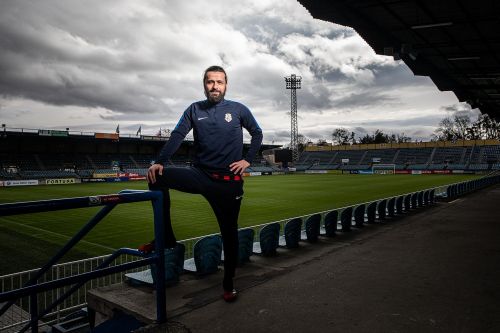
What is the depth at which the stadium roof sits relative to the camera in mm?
8039

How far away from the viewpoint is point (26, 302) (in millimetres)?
7031

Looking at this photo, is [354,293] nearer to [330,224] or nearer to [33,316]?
[33,316]

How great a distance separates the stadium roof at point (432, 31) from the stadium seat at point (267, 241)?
454 centimetres

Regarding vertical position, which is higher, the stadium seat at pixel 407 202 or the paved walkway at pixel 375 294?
the paved walkway at pixel 375 294

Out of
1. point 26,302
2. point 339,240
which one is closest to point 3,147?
point 26,302

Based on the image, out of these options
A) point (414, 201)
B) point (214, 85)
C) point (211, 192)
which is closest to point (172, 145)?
point (211, 192)

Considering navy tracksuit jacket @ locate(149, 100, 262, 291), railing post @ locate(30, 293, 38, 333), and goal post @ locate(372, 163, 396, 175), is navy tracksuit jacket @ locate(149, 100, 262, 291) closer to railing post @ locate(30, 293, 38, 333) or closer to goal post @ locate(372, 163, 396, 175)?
railing post @ locate(30, 293, 38, 333)

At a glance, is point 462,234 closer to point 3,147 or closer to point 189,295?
point 189,295

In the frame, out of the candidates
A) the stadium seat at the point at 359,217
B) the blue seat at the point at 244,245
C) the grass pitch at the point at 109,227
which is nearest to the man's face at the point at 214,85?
the blue seat at the point at 244,245

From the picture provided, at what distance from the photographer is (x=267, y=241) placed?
6531 millimetres

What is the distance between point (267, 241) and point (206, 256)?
162 cm

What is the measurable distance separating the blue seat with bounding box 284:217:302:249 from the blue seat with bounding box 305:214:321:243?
0.50m

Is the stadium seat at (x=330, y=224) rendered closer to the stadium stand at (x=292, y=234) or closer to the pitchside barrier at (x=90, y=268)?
the pitchside barrier at (x=90, y=268)

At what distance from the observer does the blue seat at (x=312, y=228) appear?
7.85 meters
